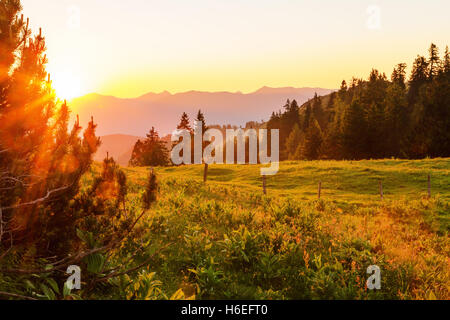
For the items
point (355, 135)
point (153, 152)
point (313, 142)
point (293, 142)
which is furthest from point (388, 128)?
point (153, 152)

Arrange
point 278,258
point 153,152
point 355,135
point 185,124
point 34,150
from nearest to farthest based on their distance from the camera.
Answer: point 34,150, point 278,258, point 355,135, point 185,124, point 153,152

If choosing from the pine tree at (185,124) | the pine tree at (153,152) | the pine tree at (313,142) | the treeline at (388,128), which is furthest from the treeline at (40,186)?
the pine tree at (313,142)

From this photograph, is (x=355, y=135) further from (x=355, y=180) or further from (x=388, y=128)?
(x=355, y=180)

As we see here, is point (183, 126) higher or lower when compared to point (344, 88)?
lower

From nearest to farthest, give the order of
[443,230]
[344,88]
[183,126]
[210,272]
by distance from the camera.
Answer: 1. [210,272]
2. [443,230]
3. [183,126]
4. [344,88]

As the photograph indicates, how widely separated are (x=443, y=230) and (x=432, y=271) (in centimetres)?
1151

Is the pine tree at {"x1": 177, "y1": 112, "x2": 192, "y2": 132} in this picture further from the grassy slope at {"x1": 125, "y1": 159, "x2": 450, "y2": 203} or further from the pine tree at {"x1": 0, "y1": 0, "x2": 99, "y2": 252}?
the pine tree at {"x1": 0, "y1": 0, "x2": 99, "y2": 252}

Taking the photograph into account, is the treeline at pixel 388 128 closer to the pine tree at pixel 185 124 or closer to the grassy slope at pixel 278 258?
the pine tree at pixel 185 124

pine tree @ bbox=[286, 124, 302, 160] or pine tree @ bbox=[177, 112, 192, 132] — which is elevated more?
pine tree @ bbox=[177, 112, 192, 132]

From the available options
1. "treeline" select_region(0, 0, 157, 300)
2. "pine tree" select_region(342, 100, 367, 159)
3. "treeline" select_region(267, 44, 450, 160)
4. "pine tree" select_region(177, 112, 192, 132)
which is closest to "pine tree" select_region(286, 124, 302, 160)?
"treeline" select_region(267, 44, 450, 160)

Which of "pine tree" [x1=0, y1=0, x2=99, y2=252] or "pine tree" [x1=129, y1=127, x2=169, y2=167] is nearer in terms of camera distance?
"pine tree" [x1=0, y1=0, x2=99, y2=252]

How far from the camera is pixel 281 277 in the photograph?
18.9ft

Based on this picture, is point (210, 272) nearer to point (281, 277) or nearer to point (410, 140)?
point (281, 277)
